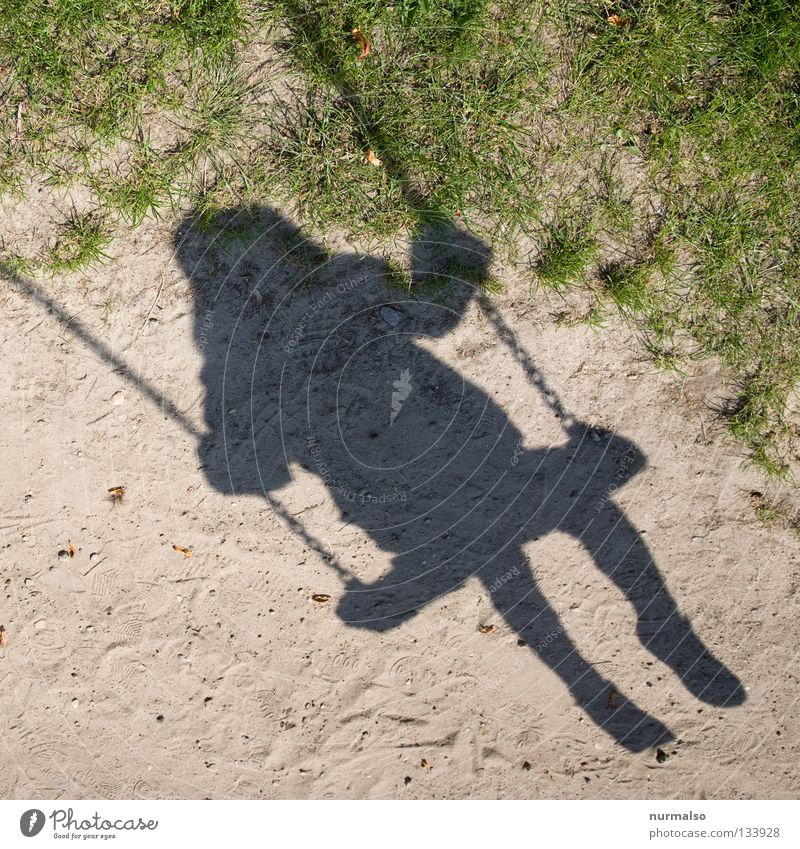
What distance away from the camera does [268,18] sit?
3166mm

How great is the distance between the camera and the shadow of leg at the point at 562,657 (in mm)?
3299

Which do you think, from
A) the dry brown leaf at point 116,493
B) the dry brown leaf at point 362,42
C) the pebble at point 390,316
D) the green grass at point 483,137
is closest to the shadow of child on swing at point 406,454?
the pebble at point 390,316

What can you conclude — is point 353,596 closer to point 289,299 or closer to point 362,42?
point 289,299

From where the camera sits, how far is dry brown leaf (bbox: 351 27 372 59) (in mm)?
3117

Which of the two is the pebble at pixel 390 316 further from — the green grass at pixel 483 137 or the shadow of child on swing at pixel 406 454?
the green grass at pixel 483 137

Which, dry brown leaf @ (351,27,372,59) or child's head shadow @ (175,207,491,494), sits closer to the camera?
dry brown leaf @ (351,27,372,59)

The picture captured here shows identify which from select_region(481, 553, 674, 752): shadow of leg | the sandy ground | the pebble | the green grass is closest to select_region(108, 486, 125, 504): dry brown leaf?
the sandy ground

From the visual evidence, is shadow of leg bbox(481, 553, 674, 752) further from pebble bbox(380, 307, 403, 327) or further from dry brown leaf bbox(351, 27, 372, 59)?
dry brown leaf bbox(351, 27, 372, 59)

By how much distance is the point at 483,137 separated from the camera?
318cm

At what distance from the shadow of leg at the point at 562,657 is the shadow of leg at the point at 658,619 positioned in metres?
0.35

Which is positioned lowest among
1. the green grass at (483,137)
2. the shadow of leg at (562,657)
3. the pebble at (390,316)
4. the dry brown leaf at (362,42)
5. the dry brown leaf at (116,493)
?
the shadow of leg at (562,657)

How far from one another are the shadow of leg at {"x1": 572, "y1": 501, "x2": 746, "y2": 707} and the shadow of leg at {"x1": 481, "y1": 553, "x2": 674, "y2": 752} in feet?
1.15

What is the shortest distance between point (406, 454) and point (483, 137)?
1892 millimetres

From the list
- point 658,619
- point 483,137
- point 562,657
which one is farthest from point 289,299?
point 658,619
